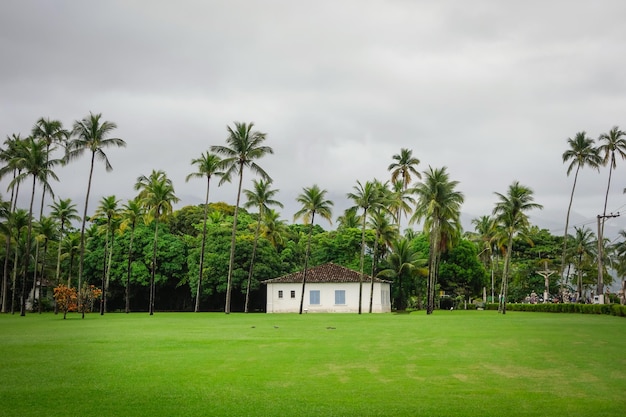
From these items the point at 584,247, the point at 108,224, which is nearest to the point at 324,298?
the point at 108,224

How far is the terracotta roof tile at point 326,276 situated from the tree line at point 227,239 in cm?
194

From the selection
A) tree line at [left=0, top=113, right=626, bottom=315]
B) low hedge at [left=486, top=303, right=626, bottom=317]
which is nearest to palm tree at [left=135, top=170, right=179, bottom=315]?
tree line at [left=0, top=113, right=626, bottom=315]

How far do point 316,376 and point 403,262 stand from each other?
4983 cm

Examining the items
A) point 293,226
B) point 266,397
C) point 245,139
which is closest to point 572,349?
point 266,397

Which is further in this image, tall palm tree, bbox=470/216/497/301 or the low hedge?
tall palm tree, bbox=470/216/497/301

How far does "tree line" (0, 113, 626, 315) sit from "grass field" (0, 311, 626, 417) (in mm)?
25141

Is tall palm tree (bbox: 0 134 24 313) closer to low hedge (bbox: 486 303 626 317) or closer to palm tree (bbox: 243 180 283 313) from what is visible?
palm tree (bbox: 243 180 283 313)

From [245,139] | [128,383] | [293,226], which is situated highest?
[245,139]

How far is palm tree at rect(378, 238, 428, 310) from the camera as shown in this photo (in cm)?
6091

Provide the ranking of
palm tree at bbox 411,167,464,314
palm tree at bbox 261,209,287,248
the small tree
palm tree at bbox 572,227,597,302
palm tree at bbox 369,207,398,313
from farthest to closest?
palm tree at bbox 572,227,597,302 → palm tree at bbox 261,209,287,248 → palm tree at bbox 369,207,398,313 → palm tree at bbox 411,167,464,314 → the small tree

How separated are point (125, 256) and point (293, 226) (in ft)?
73.9

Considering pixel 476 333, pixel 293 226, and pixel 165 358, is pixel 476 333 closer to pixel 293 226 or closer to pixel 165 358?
pixel 165 358

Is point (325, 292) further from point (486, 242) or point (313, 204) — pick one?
point (486, 242)

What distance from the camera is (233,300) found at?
62344mm
